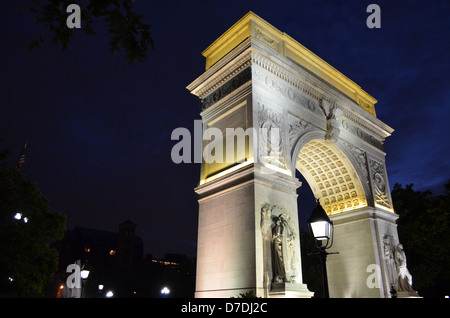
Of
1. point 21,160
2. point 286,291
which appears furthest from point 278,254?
point 21,160

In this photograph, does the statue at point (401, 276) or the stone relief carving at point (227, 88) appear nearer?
the stone relief carving at point (227, 88)

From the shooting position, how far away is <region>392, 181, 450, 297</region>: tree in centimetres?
2931

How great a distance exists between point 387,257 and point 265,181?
427 inches

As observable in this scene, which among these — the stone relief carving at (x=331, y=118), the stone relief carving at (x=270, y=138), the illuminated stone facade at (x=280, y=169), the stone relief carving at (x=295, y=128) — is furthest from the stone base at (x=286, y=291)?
the stone relief carving at (x=331, y=118)

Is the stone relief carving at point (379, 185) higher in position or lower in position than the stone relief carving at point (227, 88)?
lower

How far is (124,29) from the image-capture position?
12.6ft

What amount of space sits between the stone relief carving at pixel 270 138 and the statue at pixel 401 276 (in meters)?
10.4

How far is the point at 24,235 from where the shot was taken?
1694 centimetres

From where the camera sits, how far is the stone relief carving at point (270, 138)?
1747 centimetres

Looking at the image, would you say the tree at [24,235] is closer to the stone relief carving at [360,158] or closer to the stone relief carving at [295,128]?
the stone relief carving at [295,128]

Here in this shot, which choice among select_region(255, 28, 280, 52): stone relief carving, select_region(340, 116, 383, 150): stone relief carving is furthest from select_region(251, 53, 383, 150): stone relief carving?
select_region(255, 28, 280, 52): stone relief carving

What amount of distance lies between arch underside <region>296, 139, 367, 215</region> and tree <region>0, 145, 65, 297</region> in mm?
15470
